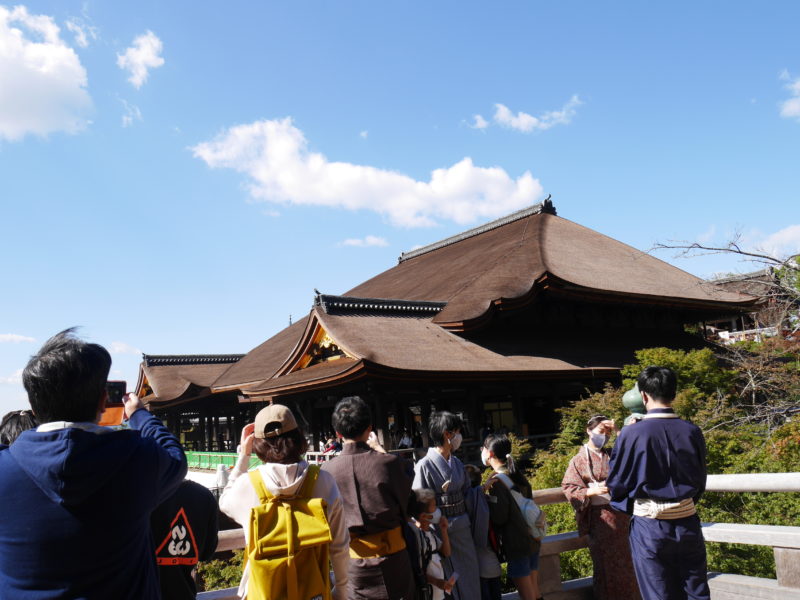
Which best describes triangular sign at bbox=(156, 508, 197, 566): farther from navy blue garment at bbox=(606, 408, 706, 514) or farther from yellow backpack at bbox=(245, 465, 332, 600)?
navy blue garment at bbox=(606, 408, 706, 514)

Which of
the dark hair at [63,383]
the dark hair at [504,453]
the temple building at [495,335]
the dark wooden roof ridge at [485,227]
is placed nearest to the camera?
the dark hair at [63,383]

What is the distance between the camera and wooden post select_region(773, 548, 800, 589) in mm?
3770

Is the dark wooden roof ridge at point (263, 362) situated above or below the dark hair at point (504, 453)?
above

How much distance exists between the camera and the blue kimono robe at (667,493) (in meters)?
3.28

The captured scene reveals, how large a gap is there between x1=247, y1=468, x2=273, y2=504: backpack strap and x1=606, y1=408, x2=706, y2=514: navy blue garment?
2.03 meters

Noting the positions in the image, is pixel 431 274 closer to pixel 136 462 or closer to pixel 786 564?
pixel 786 564

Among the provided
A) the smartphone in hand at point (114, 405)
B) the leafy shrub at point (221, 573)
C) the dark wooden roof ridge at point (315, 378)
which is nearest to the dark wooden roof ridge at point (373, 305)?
the dark wooden roof ridge at point (315, 378)

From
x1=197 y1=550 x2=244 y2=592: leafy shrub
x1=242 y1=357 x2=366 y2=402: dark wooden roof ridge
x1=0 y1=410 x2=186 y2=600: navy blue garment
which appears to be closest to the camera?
x1=0 y1=410 x2=186 y2=600: navy blue garment

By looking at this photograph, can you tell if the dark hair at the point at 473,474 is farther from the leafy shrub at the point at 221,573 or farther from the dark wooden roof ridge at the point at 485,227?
the dark wooden roof ridge at the point at 485,227

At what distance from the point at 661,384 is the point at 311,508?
2.04 meters

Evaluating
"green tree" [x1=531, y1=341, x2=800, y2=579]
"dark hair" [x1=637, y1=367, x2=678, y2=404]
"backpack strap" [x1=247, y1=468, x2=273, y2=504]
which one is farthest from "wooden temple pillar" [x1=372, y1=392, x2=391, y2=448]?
"backpack strap" [x1=247, y1=468, x2=273, y2=504]

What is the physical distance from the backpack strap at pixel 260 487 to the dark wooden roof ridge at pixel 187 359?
27685mm

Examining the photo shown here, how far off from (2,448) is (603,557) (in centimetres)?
371

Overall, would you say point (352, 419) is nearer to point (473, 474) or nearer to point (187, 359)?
point (473, 474)
